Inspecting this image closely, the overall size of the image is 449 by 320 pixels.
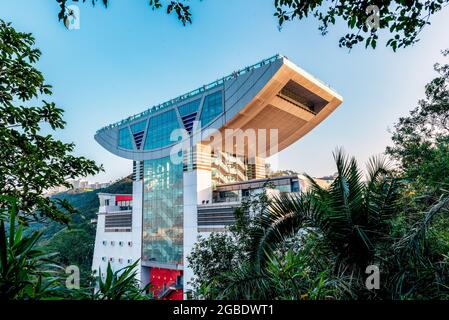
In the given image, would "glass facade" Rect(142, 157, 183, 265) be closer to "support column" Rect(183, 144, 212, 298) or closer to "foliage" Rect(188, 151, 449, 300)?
"support column" Rect(183, 144, 212, 298)

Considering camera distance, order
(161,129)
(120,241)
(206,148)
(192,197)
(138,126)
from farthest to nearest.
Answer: (120,241) → (138,126) → (161,129) → (206,148) → (192,197)

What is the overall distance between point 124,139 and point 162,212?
398 inches

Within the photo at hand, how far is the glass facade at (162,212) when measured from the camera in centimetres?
2594

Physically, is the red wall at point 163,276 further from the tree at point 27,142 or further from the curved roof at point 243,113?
the tree at point 27,142

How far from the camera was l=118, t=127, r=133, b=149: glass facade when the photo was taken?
31.1 metres

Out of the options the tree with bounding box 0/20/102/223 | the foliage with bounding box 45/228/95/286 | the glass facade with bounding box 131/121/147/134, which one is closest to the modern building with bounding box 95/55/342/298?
the glass facade with bounding box 131/121/147/134

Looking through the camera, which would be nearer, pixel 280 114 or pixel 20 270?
pixel 20 270

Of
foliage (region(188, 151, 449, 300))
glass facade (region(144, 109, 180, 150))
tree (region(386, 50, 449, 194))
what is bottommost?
foliage (region(188, 151, 449, 300))

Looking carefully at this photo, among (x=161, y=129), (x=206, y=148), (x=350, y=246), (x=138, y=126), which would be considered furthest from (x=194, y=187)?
(x=350, y=246)

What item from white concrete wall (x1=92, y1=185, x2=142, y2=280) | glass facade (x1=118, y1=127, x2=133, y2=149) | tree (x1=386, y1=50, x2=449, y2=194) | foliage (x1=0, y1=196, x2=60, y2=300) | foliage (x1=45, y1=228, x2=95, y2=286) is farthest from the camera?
foliage (x1=45, y1=228, x2=95, y2=286)

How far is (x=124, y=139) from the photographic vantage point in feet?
104

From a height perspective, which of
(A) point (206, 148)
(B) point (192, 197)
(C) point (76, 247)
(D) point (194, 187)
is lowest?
(C) point (76, 247)

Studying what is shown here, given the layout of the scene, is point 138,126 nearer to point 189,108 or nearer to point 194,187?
point 189,108
